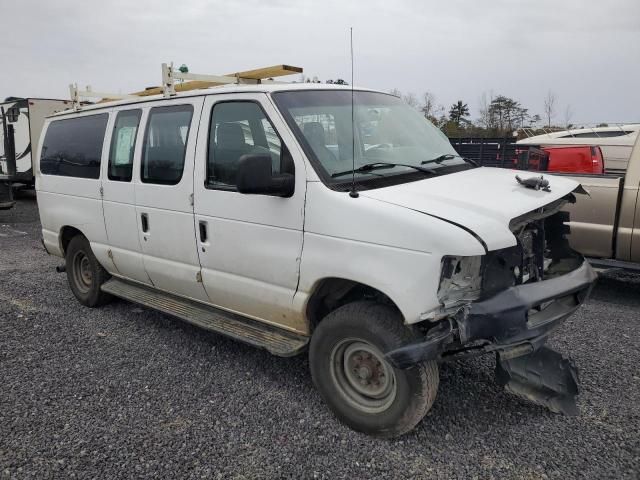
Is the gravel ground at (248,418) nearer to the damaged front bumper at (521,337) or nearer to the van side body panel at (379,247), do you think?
the damaged front bumper at (521,337)

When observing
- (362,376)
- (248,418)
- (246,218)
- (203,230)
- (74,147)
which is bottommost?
(248,418)

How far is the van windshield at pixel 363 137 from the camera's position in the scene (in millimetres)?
3410

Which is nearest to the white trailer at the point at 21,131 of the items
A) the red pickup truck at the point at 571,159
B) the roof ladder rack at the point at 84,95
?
the roof ladder rack at the point at 84,95

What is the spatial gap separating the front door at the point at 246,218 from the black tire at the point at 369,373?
340 mm

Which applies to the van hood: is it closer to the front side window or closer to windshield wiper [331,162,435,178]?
windshield wiper [331,162,435,178]

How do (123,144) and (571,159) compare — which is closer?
(123,144)

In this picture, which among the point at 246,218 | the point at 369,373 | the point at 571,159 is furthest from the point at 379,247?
the point at 571,159

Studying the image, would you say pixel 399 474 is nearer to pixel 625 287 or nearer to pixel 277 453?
pixel 277 453

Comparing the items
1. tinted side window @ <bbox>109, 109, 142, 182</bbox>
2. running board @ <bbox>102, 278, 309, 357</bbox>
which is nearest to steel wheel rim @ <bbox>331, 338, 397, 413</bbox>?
running board @ <bbox>102, 278, 309, 357</bbox>

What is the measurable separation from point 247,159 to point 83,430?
77.8 inches

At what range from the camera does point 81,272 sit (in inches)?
228

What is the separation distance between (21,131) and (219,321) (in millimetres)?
12959

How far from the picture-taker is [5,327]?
16.6 feet

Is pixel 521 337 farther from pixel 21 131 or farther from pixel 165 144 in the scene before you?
pixel 21 131
